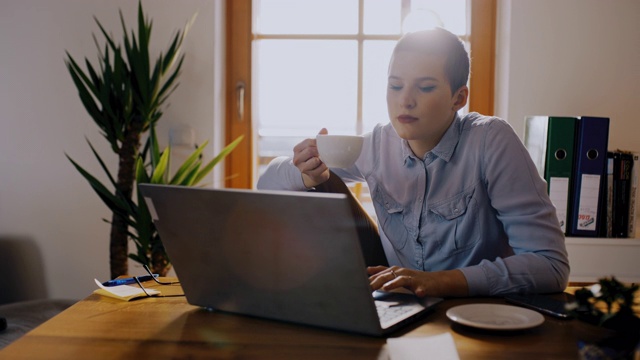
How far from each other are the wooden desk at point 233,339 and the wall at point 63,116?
5.62 ft

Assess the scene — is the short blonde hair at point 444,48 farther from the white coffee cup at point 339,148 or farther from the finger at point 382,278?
the finger at point 382,278

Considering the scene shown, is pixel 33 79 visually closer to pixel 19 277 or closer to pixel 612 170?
pixel 19 277

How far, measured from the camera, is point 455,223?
1503mm

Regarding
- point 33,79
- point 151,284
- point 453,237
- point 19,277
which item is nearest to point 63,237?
point 19,277

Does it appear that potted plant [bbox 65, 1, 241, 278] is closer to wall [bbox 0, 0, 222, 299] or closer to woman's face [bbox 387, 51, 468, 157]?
wall [bbox 0, 0, 222, 299]

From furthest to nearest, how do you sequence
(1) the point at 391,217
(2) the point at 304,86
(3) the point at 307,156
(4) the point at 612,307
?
(2) the point at 304,86 → (1) the point at 391,217 → (3) the point at 307,156 → (4) the point at 612,307

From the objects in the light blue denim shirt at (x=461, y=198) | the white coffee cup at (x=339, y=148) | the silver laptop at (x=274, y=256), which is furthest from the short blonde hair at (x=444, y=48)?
the silver laptop at (x=274, y=256)

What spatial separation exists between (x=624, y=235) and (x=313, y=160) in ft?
4.75

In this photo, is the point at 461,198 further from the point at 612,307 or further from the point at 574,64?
the point at 574,64

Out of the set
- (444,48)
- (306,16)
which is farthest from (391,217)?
(306,16)

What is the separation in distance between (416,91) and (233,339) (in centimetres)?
74

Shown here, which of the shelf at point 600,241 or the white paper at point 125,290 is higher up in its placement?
the white paper at point 125,290

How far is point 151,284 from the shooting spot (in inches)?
50.4

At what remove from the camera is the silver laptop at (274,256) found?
85cm
